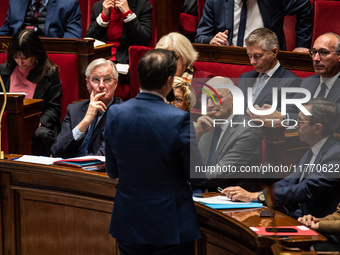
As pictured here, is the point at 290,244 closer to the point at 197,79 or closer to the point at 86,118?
the point at 86,118

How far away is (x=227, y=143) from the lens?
2160mm

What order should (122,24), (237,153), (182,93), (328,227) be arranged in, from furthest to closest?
(122,24), (182,93), (237,153), (328,227)

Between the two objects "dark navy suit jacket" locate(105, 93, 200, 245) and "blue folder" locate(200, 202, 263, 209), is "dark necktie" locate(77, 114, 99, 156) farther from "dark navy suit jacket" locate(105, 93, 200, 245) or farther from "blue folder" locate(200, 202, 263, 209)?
"dark navy suit jacket" locate(105, 93, 200, 245)

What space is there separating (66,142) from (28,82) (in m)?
0.83

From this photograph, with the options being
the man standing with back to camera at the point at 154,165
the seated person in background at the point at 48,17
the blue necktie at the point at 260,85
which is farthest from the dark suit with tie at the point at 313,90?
the seated person in background at the point at 48,17

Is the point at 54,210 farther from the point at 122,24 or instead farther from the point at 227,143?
the point at 122,24

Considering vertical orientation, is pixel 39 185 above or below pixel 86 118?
below

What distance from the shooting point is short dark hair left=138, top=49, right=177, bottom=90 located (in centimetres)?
155

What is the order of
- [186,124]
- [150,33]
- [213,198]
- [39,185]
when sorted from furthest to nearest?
[150,33], [39,185], [213,198], [186,124]

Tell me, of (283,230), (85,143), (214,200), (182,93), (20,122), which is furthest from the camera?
(20,122)

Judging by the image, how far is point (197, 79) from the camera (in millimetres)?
2873

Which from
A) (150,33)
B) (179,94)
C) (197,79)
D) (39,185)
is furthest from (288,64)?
(39,185)

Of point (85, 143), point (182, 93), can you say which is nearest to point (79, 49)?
point (85, 143)

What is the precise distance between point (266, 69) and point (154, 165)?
4.37ft
